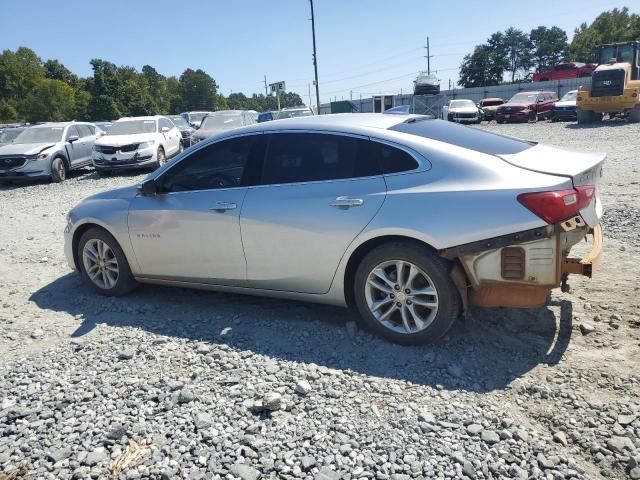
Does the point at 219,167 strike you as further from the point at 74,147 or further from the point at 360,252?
the point at 74,147

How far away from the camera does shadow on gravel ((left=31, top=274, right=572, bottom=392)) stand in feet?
11.6

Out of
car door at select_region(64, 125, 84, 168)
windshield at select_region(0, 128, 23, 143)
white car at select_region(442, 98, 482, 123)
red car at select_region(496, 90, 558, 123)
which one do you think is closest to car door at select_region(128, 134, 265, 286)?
car door at select_region(64, 125, 84, 168)

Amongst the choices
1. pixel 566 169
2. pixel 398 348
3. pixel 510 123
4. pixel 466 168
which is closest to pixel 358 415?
pixel 398 348

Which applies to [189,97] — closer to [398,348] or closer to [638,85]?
[638,85]

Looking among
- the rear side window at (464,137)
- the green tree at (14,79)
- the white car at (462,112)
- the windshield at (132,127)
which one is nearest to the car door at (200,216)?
the rear side window at (464,137)

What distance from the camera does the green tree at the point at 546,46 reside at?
9500cm

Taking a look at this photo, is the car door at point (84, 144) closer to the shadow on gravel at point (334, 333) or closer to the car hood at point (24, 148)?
the car hood at point (24, 148)

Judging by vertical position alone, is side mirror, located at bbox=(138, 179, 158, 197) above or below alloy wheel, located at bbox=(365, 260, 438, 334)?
above

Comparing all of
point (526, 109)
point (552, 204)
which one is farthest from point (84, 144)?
point (526, 109)

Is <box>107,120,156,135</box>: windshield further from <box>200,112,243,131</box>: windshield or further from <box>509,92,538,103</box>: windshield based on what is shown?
<box>509,92,538,103</box>: windshield

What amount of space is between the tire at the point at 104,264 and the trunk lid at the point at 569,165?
362 centimetres

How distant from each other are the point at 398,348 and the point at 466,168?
1.38m

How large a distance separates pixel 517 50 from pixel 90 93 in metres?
75.0

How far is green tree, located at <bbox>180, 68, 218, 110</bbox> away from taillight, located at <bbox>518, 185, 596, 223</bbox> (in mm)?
76316
